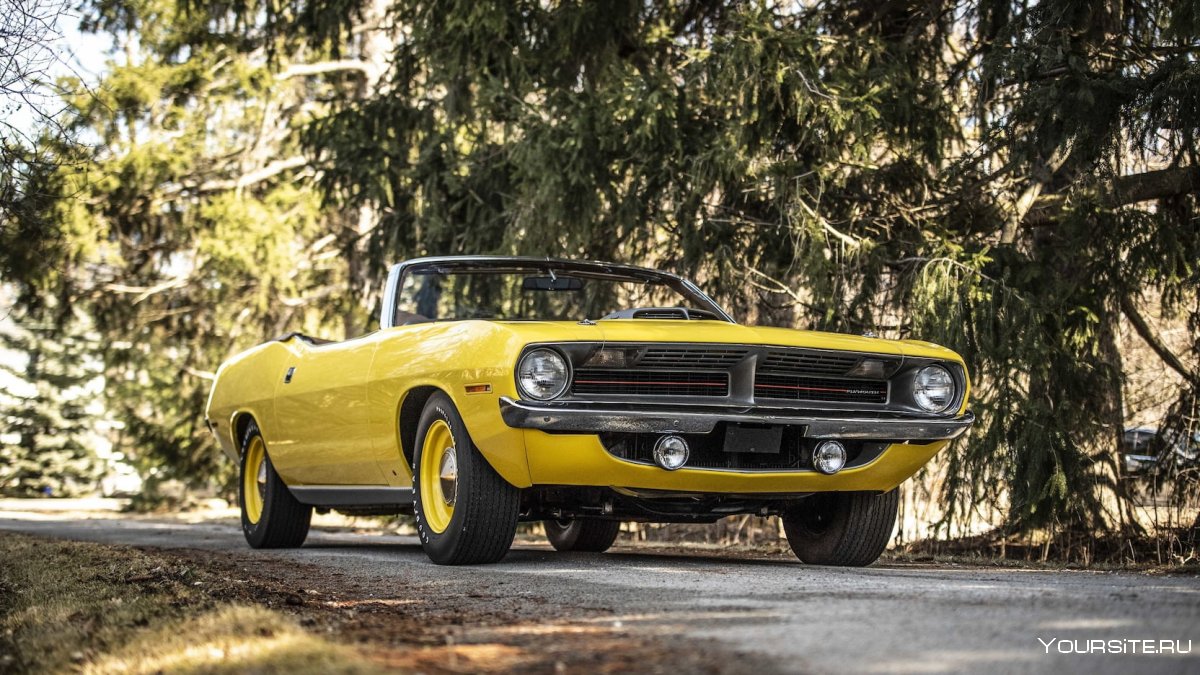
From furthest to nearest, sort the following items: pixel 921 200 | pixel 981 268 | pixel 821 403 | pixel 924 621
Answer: pixel 921 200 < pixel 981 268 < pixel 821 403 < pixel 924 621

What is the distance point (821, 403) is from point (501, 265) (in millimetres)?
2319

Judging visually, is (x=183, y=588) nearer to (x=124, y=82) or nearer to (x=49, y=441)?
(x=124, y=82)

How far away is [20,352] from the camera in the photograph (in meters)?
34.7

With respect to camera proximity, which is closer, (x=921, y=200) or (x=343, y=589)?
(x=343, y=589)

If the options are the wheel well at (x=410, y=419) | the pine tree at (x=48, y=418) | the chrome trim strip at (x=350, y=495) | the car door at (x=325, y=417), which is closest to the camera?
the wheel well at (x=410, y=419)

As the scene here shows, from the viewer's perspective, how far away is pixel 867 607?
4297 millimetres

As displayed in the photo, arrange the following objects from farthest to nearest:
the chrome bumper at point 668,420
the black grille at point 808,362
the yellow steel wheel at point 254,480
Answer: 1. the yellow steel wheel at point 254,480
2. the black grille at point 808,362
3. the chrome bumper at point 668,420

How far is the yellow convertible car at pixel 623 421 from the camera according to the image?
237 inches

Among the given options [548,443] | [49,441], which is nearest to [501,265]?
[548,443]

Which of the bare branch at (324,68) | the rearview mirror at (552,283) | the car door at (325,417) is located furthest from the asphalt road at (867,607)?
the bare branch at (324,68)

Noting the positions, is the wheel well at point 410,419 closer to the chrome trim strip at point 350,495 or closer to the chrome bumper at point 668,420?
the chrome trim strip at point 350,495

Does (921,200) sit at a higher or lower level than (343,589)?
higher

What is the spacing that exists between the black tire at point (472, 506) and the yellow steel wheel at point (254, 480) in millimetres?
2935

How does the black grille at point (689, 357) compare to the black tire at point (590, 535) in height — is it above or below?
above
